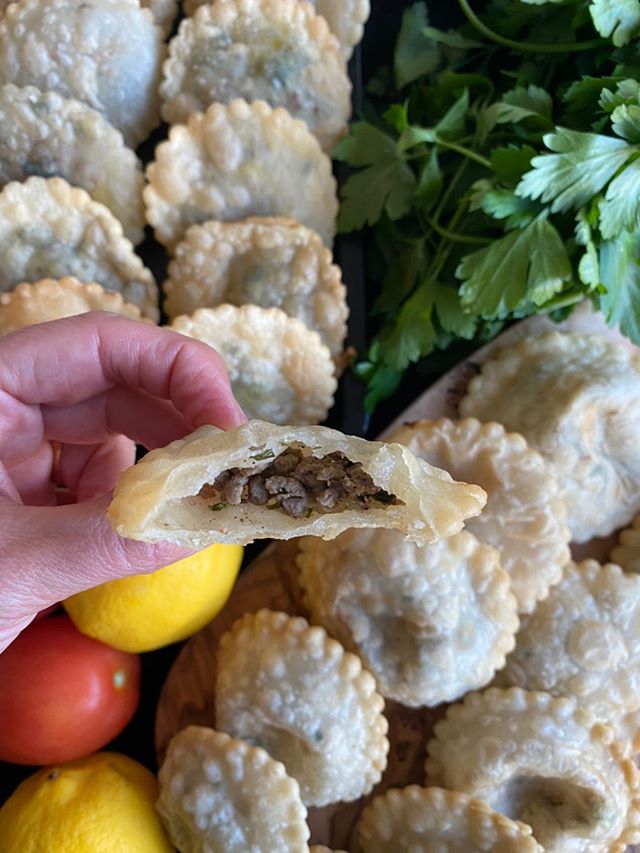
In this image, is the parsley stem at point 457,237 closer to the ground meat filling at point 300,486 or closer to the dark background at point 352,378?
the dark background at point 352,378

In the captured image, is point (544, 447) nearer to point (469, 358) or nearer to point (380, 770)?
point (469, 358)

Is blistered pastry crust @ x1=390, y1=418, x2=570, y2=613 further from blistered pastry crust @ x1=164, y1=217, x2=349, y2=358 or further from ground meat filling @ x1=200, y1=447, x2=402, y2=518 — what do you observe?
ground meat filling @ x1=200, y1=447, x2=402, y2=518

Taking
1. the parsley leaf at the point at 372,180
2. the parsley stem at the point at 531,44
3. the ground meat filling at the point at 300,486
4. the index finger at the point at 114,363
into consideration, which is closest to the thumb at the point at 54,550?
the ground meat filling at the point at 300,486

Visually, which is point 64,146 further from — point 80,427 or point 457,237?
point 457,237

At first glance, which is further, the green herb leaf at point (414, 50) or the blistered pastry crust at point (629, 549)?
the green herb leaf at point (414, 50)

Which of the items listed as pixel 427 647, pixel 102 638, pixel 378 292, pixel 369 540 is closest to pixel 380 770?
pixel 427 647

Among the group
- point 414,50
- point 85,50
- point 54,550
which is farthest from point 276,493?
point 414,50
